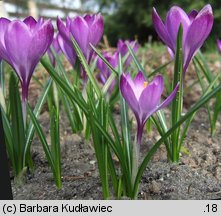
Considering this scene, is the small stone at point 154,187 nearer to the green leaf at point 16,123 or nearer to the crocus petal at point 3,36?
the green leaf at point 16,123

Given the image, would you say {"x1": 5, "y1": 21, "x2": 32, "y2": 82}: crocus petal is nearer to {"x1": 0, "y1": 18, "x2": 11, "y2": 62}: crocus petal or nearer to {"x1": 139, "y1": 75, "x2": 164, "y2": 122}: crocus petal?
{"x1": 0, "y1": 18, "x2": 11, "y2": 62}: crocus petal

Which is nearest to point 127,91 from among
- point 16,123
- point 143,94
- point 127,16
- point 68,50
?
point 143,94

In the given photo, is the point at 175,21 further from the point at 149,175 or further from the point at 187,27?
the point at 149,175

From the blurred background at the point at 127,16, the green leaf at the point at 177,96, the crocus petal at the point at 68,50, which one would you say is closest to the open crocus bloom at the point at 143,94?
the green leaf at the point at 177,96

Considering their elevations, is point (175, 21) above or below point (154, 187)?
above

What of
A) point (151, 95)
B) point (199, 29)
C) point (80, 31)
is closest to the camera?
point (151, 95)

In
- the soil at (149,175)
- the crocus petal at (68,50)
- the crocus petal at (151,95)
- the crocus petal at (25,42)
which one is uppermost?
the crocus petal at (25,42)

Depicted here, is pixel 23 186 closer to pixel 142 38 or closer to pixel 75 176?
pixel 75 176
